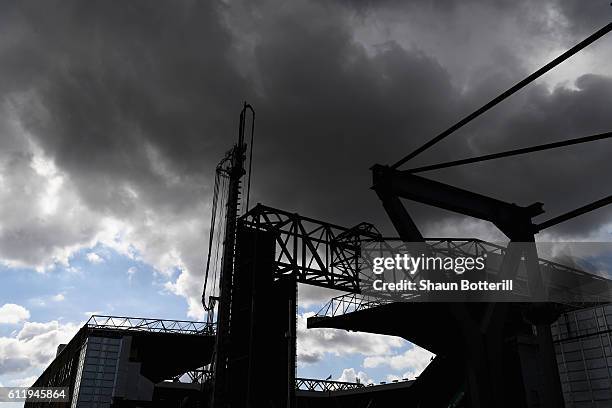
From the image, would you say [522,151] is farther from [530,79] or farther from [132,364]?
[132,364]

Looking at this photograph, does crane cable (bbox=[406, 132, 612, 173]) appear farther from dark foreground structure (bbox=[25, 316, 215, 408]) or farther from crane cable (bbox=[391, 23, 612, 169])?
dark foreground structure (bbox=[25, 316, 215, 408])

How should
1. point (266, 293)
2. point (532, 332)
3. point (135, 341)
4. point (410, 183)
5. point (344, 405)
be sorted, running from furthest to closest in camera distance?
point (344, 405) → point (135, 341) → point (532, 332) → point (266, 293) → point (410, 183)

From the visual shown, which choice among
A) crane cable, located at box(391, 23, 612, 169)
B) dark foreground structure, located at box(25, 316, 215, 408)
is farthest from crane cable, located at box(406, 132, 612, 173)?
dark foreground structure, located at box(25, 316, 215, 408)

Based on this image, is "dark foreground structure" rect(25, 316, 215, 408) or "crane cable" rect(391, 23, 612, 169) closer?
"crane cable" rect(391, 23, 612, 169)

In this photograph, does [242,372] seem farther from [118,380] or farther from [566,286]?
[566,286]

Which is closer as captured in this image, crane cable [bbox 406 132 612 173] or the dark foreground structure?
crane cable [bbox 406 132 612 173]

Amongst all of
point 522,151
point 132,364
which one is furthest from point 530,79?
point 132,364

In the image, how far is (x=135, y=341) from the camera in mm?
36562

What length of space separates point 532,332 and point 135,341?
26588 millimetres

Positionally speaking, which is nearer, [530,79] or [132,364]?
[530,79]

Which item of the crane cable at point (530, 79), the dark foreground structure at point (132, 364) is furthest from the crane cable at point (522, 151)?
the dark foreground structure at point (132, 364)

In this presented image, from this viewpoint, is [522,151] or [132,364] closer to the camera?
[522,151]

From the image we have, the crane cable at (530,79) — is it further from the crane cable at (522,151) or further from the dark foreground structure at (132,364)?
the dark foreground structure at (132,364)

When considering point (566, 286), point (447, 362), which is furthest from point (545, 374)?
point (566, 286)
